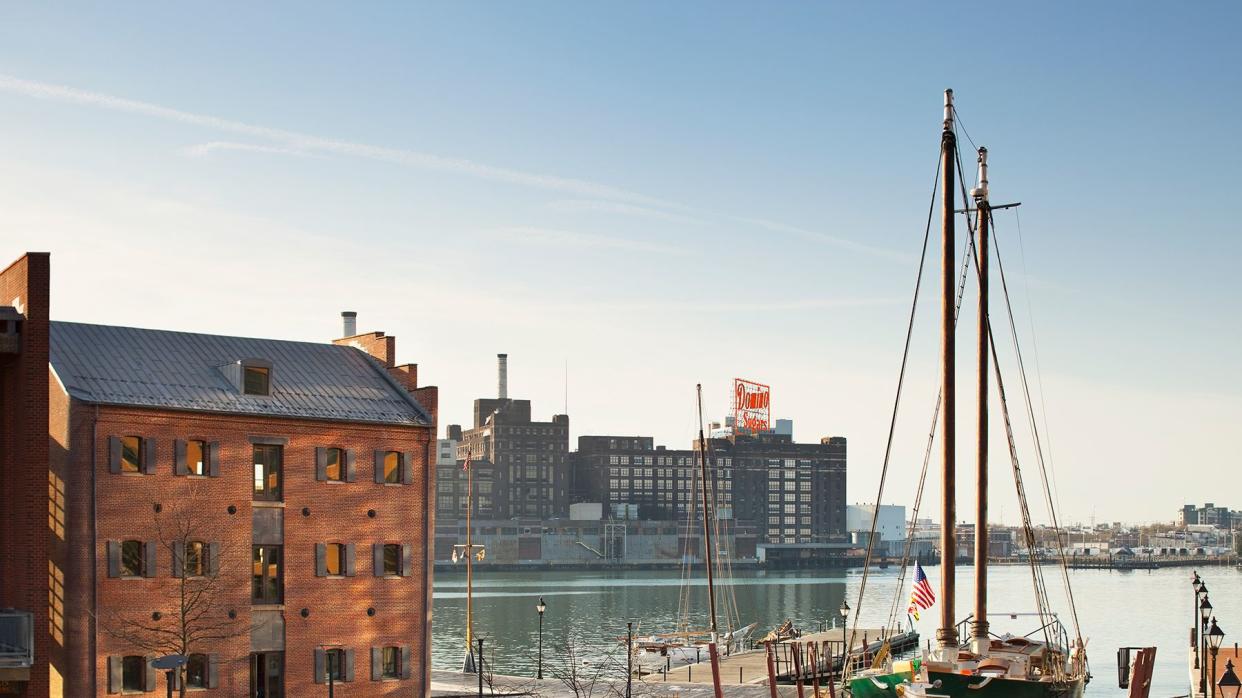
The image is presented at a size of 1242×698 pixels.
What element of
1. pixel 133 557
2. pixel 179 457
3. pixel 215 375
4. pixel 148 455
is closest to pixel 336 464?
pixel 215 375

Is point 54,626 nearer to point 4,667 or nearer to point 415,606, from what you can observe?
point 4,667

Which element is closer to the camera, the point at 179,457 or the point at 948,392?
the point at 948,392

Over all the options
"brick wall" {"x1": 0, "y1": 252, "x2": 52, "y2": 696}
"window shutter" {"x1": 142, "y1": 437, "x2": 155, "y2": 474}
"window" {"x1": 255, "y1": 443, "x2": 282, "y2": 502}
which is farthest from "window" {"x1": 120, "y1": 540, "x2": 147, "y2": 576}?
"window" {"x1": 255, "y1": 443, "x2": 282, "y2": 502}

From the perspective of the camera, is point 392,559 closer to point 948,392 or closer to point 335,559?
point 335,559

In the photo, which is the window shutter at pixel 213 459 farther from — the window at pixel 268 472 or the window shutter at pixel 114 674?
the window shutter at pixel 114 674

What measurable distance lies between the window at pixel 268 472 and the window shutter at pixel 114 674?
326 inches

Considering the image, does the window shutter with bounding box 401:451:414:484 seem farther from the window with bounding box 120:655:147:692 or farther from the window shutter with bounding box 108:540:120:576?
the window with bounding box 120:655:147:692

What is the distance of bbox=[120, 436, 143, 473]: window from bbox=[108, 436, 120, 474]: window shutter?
1.08ft

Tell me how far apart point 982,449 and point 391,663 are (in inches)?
1030

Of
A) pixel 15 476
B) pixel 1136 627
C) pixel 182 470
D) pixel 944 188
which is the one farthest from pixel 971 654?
pixel 1136 627

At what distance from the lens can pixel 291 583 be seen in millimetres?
57969

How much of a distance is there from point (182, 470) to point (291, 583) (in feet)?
21.2

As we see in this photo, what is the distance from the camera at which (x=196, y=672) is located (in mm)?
55125

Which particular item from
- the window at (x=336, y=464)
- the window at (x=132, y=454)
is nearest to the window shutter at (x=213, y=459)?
the window at (x=132, y=454)
